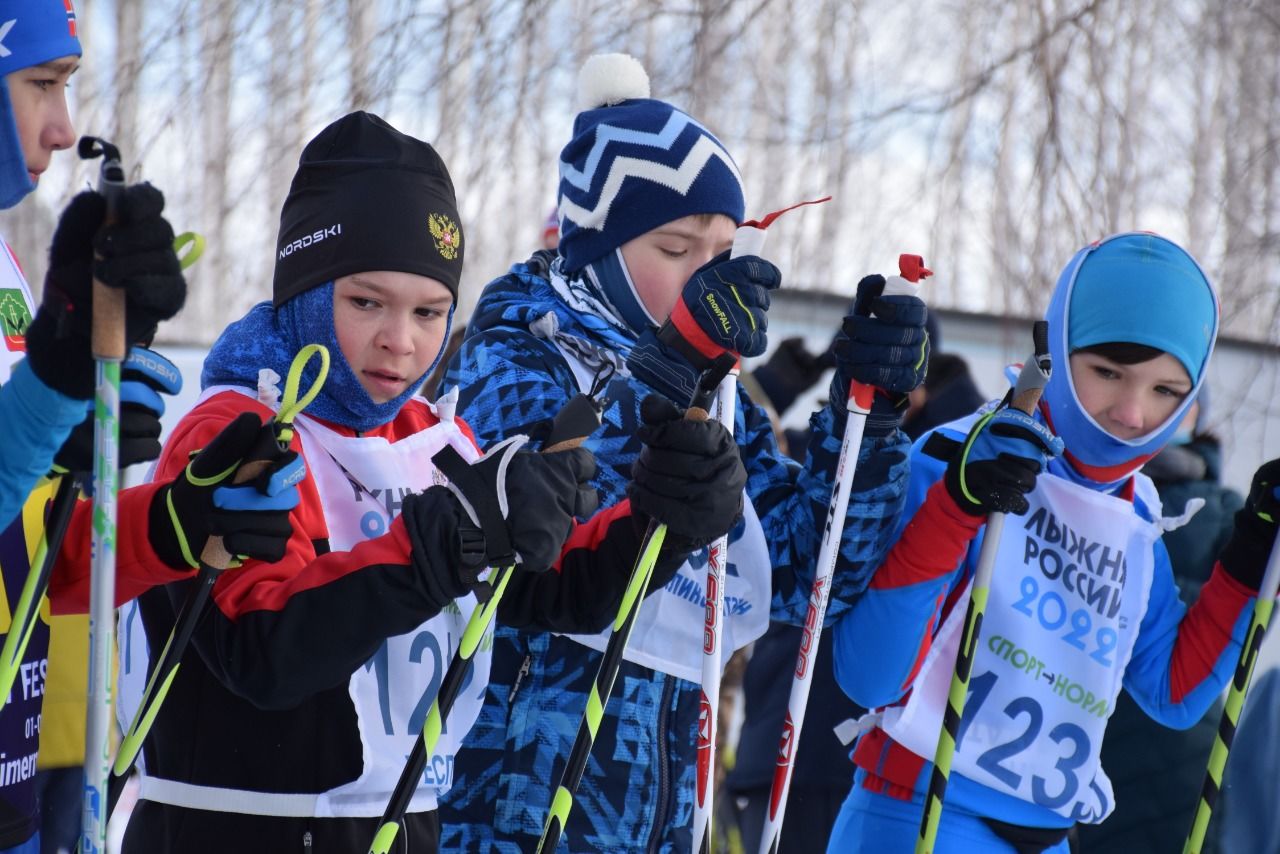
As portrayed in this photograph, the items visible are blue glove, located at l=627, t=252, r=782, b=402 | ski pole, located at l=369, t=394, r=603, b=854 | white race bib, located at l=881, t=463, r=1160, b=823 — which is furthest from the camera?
white race bib, located at l=881, t=463, r=1160, b=823

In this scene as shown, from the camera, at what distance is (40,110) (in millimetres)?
2459

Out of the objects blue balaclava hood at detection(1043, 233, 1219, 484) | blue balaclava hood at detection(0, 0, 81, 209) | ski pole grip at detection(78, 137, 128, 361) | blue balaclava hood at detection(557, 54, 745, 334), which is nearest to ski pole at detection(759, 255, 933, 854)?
blue balaclava hood at detection(557, 54, 745, 334)

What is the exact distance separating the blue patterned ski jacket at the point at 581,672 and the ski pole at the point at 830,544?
59mm

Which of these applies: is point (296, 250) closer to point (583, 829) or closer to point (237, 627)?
point (237, 627)

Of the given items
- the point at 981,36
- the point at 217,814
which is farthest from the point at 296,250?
the point at 981,36

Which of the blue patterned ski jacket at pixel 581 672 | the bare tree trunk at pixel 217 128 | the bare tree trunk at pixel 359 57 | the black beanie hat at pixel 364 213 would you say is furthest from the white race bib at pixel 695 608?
the bare tree trunk at pixel 217 128

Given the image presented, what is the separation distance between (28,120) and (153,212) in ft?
2.61

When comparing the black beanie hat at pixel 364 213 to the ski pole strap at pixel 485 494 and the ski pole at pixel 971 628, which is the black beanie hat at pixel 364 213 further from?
the ski pole at pixel 971 628

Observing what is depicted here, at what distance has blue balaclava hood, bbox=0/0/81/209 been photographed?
2.41 metres

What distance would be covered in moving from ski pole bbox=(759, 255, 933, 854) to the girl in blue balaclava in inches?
5.2

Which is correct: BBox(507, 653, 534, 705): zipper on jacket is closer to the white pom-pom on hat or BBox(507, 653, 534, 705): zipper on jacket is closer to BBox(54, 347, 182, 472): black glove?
BBox(54, 347, 182, 472): black glove

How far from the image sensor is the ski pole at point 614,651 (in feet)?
7.82

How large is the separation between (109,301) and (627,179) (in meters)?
1.30

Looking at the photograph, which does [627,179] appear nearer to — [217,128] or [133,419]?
[133,419]
